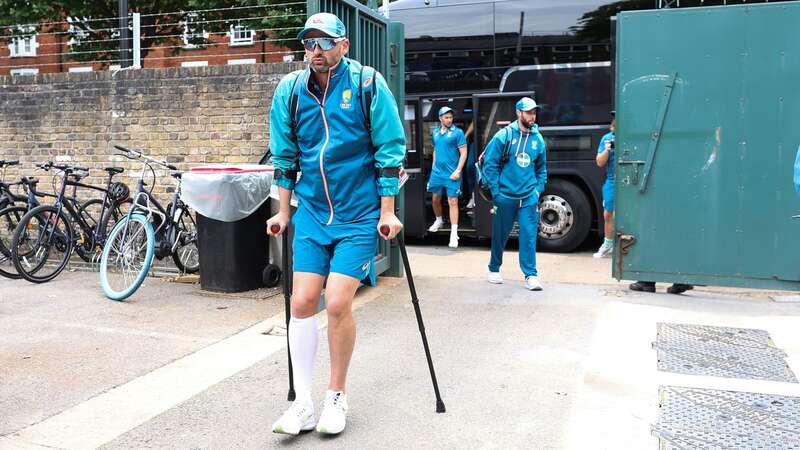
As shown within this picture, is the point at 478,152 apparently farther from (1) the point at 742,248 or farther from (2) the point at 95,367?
(2) the point at 95,367

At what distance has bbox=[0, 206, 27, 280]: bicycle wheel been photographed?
7.89 meters

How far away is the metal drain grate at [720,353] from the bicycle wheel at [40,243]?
5.66 metres

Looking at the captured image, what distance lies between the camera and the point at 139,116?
9000 millimetres

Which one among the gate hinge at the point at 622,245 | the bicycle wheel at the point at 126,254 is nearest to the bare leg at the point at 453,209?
the gate hinge at the point at 622,245

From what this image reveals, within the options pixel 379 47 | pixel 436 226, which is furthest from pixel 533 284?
pixel 436 226

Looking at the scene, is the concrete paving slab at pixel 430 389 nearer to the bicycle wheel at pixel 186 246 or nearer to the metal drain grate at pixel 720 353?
the metal drain grate at pixel 720 353

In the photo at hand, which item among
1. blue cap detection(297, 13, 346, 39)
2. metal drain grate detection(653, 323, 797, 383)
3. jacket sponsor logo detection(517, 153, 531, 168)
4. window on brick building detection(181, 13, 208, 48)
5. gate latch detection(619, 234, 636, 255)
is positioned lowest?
metal drain grate detection(653, 323, 797, 383)

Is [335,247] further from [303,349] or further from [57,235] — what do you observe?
[57,235]

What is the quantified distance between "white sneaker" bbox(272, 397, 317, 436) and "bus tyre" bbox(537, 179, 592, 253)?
7335mm

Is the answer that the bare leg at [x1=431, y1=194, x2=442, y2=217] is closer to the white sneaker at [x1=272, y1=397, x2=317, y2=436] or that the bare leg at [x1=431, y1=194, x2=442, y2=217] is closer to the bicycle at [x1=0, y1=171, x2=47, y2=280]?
the bicycle at [x1=0, y1=171, x2=47, y2=280]

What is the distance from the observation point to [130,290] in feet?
22.5

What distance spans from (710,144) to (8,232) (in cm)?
692

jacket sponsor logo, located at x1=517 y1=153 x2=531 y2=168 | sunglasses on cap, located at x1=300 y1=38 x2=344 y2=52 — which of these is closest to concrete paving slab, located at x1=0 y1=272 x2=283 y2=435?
sunglasses on cap, located at x1=300 y1=38 x2=344 y2=52

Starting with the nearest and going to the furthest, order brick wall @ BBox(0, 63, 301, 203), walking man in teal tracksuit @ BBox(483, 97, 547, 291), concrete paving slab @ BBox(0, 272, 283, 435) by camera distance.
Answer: concrete paving slab @ BBox(0, 272, 283, 435), walking man in teal tracksuit @ BBox(483, 97, 547, 291), brick wall @ BBox(0, 63, 301, 203)
